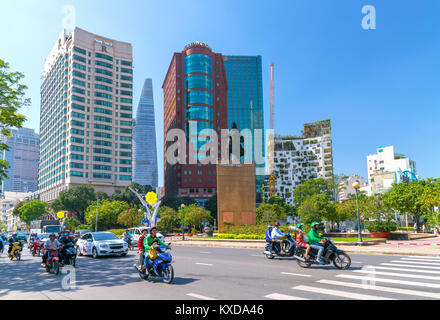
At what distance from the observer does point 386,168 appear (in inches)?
4902

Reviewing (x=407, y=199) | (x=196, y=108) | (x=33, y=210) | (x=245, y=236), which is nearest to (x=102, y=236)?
(x=245, y=236)

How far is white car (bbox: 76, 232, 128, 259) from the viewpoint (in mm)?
18344

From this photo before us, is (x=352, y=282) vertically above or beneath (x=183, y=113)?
beneath

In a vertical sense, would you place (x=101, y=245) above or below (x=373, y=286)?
below

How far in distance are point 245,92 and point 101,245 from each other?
17235 centimetres

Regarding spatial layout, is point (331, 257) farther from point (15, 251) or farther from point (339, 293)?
point (15, 251)

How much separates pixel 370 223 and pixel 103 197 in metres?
75.8

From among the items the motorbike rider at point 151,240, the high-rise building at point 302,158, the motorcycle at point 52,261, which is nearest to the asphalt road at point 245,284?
the motorcycle at point 52,261

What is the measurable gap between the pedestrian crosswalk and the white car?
41.3ft

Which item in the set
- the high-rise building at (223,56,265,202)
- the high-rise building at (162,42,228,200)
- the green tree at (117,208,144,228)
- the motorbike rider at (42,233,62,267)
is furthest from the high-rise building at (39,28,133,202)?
the motorbike rider at (42,233,62,267)
